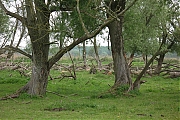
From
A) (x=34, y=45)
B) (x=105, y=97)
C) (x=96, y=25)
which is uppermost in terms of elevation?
(x=96, y=25)

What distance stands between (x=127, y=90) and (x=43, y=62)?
462 centimetres

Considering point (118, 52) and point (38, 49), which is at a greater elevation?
point (38, 49)

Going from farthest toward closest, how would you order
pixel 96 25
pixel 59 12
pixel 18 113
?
pixel 96 25, pixel 59 12, pixel 18 113

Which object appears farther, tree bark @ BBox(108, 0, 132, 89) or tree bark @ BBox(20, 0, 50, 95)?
tree bark @ BBox(108, 0, 132, 89)

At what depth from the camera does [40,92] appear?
16.1 m

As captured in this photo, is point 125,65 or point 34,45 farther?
point 125,65

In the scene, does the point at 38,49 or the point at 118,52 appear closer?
the point at 38,49

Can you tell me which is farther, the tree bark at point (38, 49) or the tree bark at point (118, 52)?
the tree bark at point (118, 52)

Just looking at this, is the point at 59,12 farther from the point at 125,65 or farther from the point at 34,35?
the point at 125,65

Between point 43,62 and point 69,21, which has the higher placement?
point 69,21

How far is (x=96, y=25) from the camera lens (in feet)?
55.8

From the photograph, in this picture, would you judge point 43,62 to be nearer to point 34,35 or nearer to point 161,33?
point 34,35

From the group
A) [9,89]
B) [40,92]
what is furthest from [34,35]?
[9,89]

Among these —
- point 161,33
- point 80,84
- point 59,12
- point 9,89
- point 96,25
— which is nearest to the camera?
point 59,12
